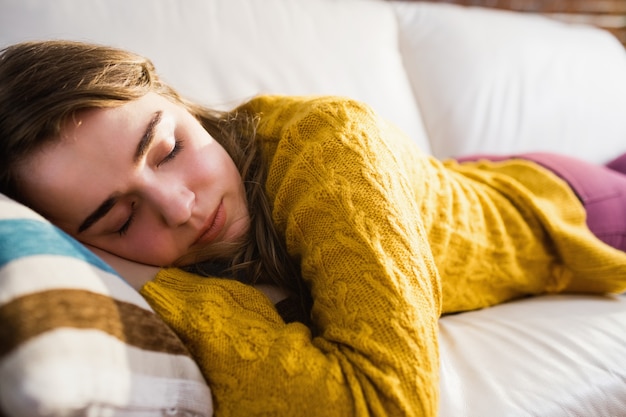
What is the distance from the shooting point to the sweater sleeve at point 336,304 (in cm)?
59

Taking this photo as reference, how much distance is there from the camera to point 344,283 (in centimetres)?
65

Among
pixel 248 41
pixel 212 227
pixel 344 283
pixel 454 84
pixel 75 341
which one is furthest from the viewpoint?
pixel 454 84

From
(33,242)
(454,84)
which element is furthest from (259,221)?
(454,84)

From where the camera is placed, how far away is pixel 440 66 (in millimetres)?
1489

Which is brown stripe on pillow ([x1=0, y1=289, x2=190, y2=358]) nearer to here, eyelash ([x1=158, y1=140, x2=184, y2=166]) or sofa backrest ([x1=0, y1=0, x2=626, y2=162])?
eyelash ([x1=158, y1=140, x2=184, y2=166])

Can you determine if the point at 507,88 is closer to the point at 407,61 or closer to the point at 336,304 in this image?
the point at 407,61

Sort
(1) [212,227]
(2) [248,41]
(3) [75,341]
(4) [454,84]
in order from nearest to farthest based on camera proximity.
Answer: (3) [75,341] < (1) [212,227] < (2) [248,41] < (4) [454,84]

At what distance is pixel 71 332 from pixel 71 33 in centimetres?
73

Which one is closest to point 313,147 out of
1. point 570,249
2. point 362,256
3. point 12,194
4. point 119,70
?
point 362,256

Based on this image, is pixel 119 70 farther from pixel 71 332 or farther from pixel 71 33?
pixel 71 332

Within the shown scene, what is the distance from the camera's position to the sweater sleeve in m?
0.59

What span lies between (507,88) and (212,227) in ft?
3.40

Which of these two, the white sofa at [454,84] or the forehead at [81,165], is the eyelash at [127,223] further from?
the white sofa at [454,84]

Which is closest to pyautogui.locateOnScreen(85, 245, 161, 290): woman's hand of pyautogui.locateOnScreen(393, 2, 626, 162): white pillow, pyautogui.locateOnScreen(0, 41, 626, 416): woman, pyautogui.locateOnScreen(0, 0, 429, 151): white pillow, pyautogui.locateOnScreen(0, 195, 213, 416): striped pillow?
pyautogui.locateOnScreen(0, 41, 626, 416): woman
